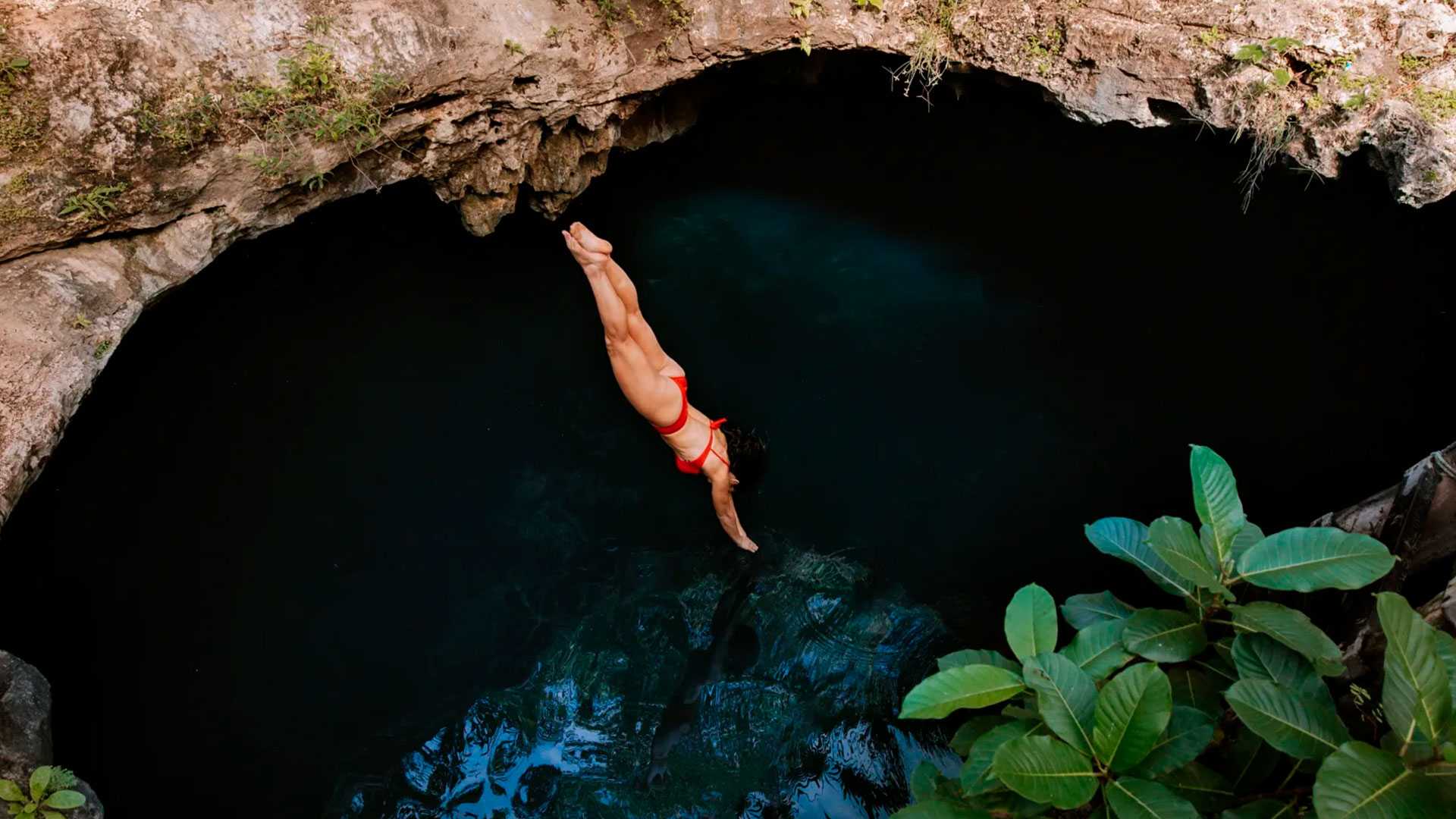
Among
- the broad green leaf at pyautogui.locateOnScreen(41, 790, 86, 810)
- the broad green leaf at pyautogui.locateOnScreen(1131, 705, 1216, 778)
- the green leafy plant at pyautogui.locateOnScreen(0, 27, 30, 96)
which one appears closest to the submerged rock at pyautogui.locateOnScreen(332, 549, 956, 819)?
the broad green leaf at pyautogui.locateOnScreen(41, 790, 86, 810)

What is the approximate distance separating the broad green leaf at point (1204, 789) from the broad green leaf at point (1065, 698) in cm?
29

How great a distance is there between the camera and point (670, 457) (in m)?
4.57

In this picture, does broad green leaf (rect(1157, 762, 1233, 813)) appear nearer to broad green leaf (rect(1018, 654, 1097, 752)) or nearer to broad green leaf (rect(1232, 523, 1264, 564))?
broad green leaf (rect(1018, 654, 1097, 752))

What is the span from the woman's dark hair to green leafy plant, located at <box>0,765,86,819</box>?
2508 millimetres

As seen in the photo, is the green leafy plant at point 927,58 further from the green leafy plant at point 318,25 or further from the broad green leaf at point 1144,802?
the broad green leaf at point 1144,802

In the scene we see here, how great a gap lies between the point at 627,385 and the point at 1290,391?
2.73 m

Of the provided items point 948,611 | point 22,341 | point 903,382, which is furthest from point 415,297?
point 948,611

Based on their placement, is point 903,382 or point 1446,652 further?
point 903,382

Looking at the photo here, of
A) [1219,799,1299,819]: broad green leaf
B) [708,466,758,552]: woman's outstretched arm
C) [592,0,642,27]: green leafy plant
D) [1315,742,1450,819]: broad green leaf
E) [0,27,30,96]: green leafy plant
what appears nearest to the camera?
[1315,742,1450,819]: broad green leaf

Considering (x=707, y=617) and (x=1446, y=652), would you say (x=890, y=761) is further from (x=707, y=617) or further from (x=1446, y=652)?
(x=1446, y=652)

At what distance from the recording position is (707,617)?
4195 millimetres

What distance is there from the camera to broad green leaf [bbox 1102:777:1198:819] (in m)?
1.82

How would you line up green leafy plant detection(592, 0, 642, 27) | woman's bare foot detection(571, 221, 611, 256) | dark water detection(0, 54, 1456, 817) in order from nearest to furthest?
woman's bare foot detection(571, 221, 611, 256), green leafy plant detection(592, 0, 642, 27), dark water detection(0, 54, 1456, 817)

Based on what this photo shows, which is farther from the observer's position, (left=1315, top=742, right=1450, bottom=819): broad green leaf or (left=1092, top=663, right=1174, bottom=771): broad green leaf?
(left=1092, top=663, right=1174, bottom=771): broad green leaf
